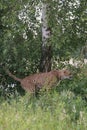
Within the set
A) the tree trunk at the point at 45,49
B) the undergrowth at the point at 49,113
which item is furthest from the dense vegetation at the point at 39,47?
the tree trunk at the point at 45,49

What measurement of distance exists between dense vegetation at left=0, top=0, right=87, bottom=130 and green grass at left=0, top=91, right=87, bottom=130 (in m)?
0.02

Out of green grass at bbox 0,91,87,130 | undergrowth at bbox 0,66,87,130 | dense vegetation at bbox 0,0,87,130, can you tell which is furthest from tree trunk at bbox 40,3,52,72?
green grass at bbox 0,91,87,130

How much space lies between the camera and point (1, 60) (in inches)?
448

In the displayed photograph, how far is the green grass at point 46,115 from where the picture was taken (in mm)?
6297

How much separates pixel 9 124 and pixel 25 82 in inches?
153

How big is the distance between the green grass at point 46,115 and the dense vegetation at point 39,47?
19 millimetres

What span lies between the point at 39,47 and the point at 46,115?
184 inches

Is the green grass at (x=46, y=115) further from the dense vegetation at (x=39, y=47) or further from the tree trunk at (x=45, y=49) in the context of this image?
the tree trunk at (x=45, y=49)

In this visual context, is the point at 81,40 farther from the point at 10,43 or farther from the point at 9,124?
the point at 9,124

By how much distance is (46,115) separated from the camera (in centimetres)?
690

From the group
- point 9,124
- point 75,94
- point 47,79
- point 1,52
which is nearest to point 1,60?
point 1,52

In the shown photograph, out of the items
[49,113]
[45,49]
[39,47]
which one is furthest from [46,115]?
[39,47]

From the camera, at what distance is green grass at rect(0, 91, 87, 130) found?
6.30 m

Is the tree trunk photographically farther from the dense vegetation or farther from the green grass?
the green grass
